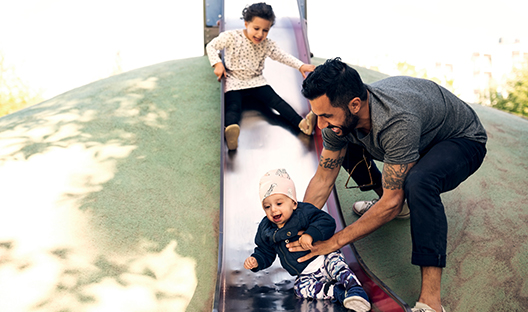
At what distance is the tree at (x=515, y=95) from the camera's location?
978 cm

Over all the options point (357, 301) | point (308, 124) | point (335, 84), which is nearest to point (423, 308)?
point (357, 301)

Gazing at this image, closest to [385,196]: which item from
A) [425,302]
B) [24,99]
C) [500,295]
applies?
→ [425,302]

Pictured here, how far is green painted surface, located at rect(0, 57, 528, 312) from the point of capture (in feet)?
8.91

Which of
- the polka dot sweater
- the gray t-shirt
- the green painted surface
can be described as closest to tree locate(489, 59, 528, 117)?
the green painted surface

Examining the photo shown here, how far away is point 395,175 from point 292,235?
2.04 ft

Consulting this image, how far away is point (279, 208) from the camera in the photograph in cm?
227

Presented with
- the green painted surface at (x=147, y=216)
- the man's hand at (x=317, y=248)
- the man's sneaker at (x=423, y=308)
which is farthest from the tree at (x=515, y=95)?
the man's hand at (x=317, y=248)

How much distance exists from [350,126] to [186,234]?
1.61 m

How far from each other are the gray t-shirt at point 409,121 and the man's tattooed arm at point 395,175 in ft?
0.10

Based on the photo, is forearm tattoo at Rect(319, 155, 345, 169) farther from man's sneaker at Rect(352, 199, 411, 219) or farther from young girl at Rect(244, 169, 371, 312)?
man's sneaker at Rect(352, 199, 411, 219)

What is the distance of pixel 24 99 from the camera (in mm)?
8312

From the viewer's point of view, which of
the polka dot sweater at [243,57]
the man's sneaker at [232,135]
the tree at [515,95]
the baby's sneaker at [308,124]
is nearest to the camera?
the man's sneaker at [232,135]

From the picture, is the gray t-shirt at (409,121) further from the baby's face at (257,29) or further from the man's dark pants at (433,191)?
the baby's face at (257,29)

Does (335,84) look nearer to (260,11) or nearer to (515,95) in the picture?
(260,11)
